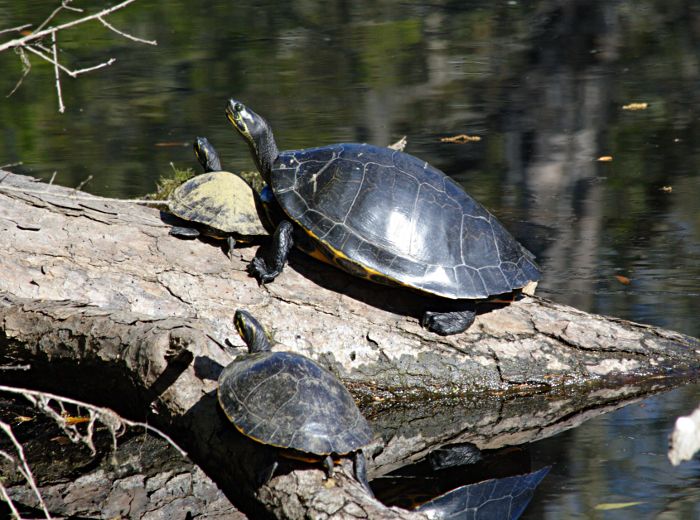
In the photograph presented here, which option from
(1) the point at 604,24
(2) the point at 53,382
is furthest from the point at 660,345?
(1) the point at 604,24

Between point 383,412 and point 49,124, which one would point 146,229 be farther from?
point 49,124

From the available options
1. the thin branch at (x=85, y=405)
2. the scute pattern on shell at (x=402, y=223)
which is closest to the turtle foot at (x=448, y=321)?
the scute pattern on shell at (x=402, y=223)

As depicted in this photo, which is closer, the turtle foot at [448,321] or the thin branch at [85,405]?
the thin branch at [85,405]

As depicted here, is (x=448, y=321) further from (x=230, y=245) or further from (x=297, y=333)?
(x=230, y=245)

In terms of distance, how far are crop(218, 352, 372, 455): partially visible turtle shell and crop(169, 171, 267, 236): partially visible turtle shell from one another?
51.8 inches

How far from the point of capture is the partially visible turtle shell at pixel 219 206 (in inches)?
210

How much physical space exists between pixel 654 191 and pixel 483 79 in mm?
4376

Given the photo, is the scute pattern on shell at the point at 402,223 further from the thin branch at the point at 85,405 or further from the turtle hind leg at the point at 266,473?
the thin branch at the point at 85,405

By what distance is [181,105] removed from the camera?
11.4 metres

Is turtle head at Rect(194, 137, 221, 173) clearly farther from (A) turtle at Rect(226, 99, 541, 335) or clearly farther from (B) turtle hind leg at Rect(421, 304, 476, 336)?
(B) turtle hind leg at Rect(421, 304, 476, 336)

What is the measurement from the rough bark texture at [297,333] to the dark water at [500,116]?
425mm

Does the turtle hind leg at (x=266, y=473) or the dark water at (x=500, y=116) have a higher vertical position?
the turtle hind leg at (x=266, y=473)

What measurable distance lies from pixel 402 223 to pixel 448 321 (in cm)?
62

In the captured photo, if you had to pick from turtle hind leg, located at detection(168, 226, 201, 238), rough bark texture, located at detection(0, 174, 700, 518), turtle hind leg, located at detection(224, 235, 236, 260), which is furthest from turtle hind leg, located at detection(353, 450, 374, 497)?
turtle hind leg, located at detection(168, 226, 201, 238)
